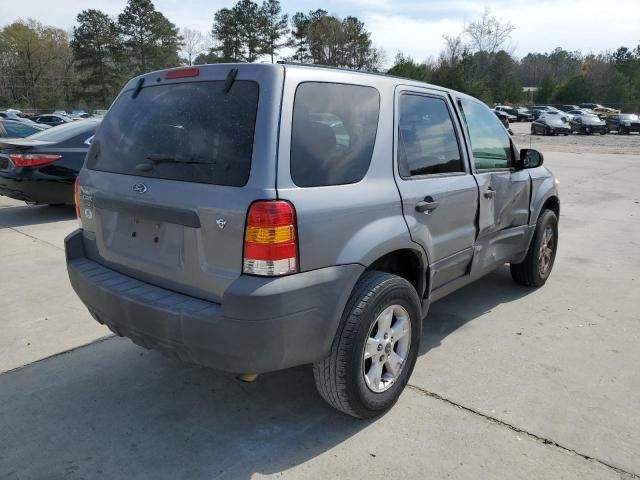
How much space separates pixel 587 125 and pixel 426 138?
39.9 m

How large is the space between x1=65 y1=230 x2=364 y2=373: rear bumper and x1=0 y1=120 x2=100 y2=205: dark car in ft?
19.3

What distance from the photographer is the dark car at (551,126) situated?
Result: 119ft

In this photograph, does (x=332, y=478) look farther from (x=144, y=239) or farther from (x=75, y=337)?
(x=75, y=337)

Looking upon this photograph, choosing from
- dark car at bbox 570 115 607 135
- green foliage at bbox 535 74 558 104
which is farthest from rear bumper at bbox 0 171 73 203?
green foliage at bbox 535 74 558 104

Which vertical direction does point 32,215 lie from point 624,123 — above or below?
below

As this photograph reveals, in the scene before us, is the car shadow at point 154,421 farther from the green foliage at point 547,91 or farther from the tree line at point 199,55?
the green foliage at point 547,91

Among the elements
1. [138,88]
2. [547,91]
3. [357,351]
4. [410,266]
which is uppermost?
[547,91]

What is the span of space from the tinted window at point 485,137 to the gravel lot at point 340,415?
132 centimetres

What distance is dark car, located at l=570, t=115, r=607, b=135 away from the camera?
37344 millimetres

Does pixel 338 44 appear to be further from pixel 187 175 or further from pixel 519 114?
pixel 187 175

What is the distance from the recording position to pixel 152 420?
2.85m

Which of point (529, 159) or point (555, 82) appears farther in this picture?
point (555, 82)

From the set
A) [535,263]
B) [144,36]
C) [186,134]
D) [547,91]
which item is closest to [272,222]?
[186,134]

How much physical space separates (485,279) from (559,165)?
44.8 ft
